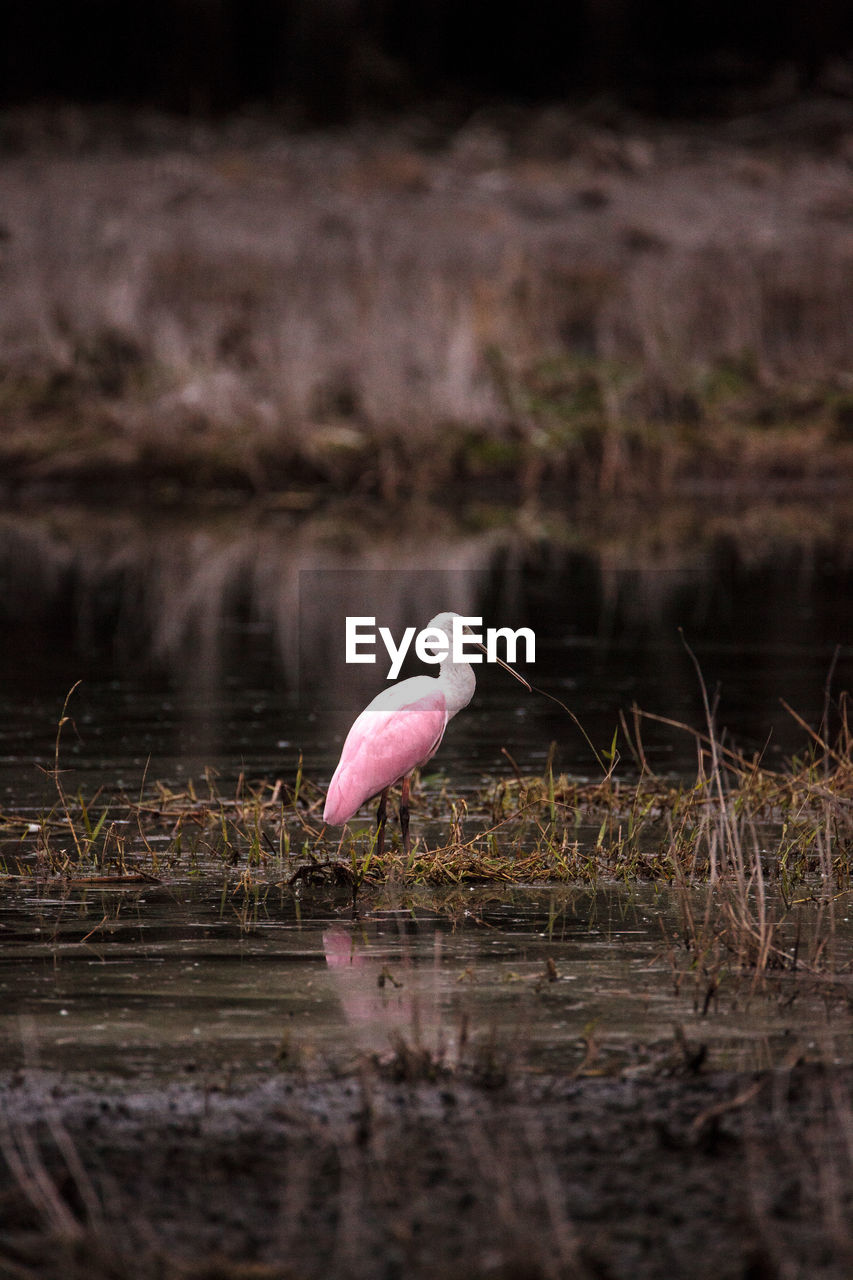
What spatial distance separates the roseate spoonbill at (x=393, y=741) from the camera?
8.83 metres

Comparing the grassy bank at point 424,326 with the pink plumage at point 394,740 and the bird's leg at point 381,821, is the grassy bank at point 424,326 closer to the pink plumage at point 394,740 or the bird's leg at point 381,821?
the pink plumage at point 394,740

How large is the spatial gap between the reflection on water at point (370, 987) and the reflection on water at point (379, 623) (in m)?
2.65

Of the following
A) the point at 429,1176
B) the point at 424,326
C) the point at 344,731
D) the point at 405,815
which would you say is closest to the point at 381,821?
the point at 405,815

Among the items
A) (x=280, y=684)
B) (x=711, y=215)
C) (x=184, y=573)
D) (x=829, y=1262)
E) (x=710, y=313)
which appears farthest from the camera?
(x=711, y=215)

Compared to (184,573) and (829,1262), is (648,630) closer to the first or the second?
(184,573)

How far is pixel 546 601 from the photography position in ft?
65.0

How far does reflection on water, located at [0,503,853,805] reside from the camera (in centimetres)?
1266

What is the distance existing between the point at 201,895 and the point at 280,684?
263 inches

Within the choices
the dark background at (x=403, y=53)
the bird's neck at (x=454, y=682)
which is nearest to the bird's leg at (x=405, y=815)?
the bird's neck at (x=454, y=682)

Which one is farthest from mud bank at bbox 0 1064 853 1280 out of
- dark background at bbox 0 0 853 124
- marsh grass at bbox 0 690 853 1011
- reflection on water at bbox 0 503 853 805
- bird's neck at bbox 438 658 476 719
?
dark background at bbox 0 0 853 124

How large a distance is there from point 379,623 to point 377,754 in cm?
892

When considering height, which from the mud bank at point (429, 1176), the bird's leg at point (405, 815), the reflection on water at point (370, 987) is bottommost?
the bird's leg at point (405, 815)

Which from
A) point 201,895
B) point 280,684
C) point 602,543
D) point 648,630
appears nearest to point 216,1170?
point 201,895

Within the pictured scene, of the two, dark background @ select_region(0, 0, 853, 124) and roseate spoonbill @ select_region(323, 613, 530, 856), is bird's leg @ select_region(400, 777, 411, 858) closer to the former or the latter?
roseate spoonbill @ select_region(323, 613, 530, 856)
